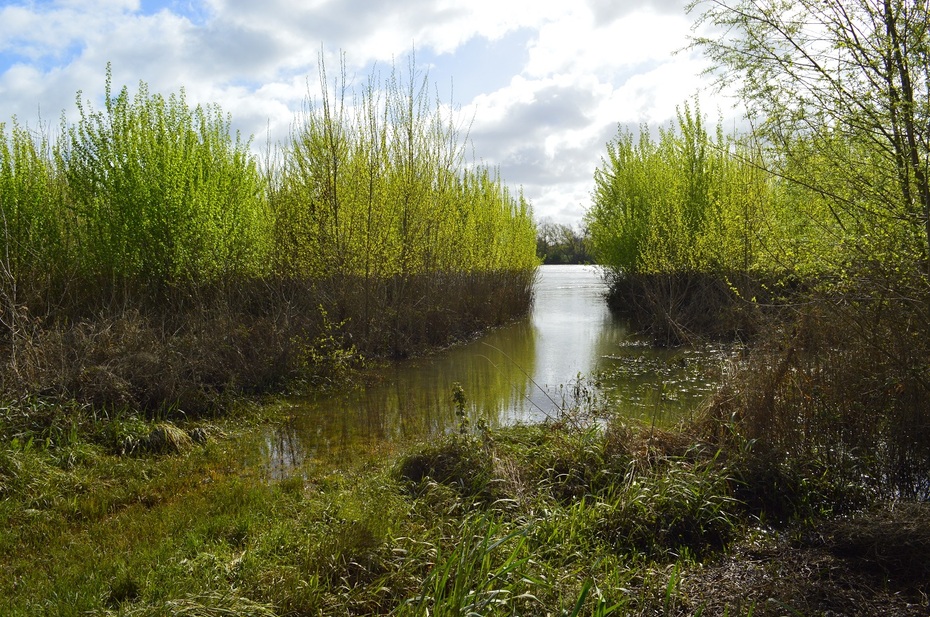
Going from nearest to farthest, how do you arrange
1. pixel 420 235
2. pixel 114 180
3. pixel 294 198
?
1. pixel 114 180
2. pixel 294 198
3. pixel 420 235

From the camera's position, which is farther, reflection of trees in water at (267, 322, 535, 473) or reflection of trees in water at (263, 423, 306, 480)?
reflection of trees in water at (267, 322, 535, 473)

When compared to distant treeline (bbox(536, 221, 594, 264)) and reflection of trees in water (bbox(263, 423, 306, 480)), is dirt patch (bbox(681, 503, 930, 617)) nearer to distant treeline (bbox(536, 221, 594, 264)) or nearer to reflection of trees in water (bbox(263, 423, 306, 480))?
reflection of trees in water (bbox(263, 423, 306, 480))

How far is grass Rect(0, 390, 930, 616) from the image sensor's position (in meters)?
3.24

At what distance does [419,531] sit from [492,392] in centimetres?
568

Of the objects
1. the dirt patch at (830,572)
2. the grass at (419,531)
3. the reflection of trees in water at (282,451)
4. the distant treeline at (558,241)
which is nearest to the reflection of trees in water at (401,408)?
the reflection of trees in water at (282,451)

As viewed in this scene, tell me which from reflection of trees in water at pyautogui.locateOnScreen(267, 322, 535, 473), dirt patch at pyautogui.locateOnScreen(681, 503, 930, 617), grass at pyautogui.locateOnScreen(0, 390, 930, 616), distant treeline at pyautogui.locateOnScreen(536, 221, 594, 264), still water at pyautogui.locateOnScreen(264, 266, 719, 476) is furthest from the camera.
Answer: distant treeline at pyautogui.locateOnScreen(536, 221, 594, 264)

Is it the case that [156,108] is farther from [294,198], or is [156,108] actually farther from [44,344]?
[44,344]

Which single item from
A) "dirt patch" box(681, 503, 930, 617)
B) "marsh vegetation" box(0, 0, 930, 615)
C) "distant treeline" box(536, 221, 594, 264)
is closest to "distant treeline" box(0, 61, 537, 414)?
"marsh vegetation" box(0, 0, 930, 615)

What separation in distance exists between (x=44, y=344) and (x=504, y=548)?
6277 millimetres

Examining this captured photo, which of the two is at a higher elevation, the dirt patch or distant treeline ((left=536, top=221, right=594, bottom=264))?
distant treeline ((left=536, top=221, right=594, bottom=264))

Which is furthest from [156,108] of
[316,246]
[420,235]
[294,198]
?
[420,235]

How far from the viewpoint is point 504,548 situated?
3705 mm

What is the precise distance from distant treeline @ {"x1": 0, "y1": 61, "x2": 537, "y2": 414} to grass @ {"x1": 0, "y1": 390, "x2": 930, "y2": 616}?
264 cm

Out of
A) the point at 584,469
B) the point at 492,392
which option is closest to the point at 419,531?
the point at 584,469
